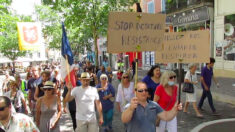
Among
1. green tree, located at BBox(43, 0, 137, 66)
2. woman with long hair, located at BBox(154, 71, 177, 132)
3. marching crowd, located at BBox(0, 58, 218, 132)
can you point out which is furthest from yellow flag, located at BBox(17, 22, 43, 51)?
woman with long hair, located at BBox(154, 71, 177, 132)

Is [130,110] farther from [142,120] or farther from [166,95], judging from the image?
[166,95]

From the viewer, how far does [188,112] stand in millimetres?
6801

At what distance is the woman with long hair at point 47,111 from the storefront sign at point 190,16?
47.3ft

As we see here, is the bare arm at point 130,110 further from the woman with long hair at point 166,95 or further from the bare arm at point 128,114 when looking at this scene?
the woman with long hair at point 166,95

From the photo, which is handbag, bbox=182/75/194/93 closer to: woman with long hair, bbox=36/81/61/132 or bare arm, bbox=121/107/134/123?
woman with long hair, bbox=36/81/61/132

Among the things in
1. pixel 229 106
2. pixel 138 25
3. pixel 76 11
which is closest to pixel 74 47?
pixel 76 11

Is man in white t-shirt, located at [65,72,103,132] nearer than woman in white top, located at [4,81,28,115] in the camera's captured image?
Yes

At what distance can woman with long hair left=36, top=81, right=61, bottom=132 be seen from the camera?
3.76 meters

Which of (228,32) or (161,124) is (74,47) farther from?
(161,124)

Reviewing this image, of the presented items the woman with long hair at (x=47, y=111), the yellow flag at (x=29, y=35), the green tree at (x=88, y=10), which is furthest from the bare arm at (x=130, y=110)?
the green tree at (x=88, y=10)

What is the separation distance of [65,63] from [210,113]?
15.8 feet

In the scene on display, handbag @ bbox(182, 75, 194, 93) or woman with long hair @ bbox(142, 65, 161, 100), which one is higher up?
woman with long hair @ bbox(142, 65, 161, 100)

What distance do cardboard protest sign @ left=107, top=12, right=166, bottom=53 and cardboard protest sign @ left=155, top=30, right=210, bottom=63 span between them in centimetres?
65

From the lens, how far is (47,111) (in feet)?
12.3
